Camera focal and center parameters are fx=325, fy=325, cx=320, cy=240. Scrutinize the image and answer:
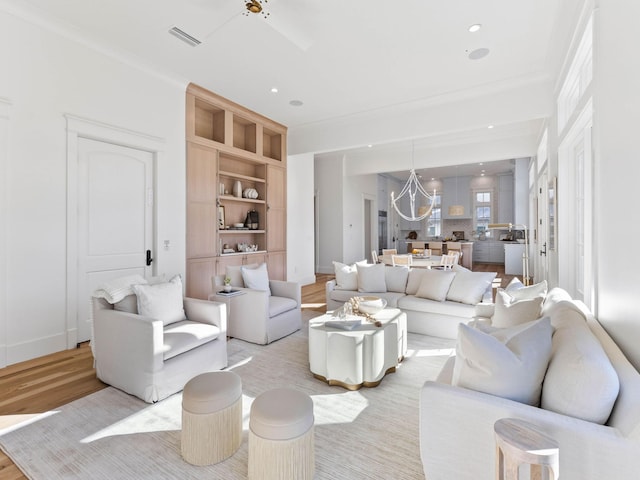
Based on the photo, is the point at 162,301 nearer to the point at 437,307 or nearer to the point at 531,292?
the point at 437,307

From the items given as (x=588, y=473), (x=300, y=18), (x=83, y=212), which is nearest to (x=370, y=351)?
(x=588, y=473)

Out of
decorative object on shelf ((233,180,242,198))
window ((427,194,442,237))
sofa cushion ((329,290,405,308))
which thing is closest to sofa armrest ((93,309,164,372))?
sofa cushion ((329,290,405,308))

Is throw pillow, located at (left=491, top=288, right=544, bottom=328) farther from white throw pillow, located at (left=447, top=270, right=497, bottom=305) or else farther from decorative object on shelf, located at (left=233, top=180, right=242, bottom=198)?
decorative object on shelf, located at (left=233, top=180, right=242, bottom=198)

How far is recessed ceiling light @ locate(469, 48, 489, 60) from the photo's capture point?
12.6 feet

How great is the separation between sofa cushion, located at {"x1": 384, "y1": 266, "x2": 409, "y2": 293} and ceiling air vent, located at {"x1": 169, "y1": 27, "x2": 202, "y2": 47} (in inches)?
145

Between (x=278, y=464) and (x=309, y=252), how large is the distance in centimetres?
615

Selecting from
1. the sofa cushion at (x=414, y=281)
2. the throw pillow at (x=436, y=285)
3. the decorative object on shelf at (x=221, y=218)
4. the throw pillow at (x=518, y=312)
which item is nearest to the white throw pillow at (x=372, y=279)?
the sofa cushion at (x=414, y=281)

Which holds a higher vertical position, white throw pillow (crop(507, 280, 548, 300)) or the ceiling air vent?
the ceiling air vent

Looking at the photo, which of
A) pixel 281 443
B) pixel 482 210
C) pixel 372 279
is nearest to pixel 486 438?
pixel 281 443

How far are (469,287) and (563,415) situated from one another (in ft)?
9.06

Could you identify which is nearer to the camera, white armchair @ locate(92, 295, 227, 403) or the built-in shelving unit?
white armchair @ locate(92, 295, 227, 403)

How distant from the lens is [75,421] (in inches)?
85.5

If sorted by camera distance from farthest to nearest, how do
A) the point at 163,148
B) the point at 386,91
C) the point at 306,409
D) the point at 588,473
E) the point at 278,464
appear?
1. the point at 386,91
2. the point at 163,148
3. the point at 306,409
4. the point at 278,464
5. the point at 588,473

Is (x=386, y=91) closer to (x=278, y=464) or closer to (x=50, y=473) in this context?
(x=278, y=464)
